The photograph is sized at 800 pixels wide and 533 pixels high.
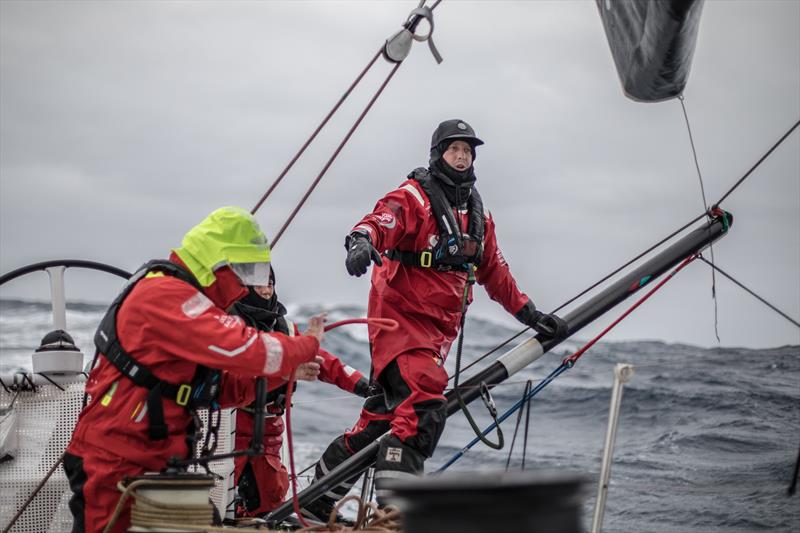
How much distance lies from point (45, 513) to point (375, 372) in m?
1.56

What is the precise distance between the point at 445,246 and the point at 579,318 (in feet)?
2.63

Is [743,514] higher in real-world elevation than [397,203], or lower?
lower

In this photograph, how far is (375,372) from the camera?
4.79 m

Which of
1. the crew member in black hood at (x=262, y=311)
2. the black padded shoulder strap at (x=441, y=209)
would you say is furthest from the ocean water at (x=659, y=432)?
the black padded shoulder strap at (x=441, y=209)

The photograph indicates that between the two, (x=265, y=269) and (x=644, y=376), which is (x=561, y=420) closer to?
(x=644, y=376)

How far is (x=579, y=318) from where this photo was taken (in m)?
5.05

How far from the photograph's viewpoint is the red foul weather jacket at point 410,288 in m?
4.72

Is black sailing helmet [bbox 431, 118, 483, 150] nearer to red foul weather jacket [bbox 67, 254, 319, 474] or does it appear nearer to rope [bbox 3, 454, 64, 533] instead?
red foul weather jacket [bbox 67, 254, 319, 474]

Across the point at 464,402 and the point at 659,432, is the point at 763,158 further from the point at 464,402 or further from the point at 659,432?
the point at 659,432

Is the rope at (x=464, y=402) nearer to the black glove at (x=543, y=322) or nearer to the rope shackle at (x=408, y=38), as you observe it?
the black glove at (x=543, y=322)

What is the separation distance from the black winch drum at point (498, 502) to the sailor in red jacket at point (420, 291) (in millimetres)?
2080

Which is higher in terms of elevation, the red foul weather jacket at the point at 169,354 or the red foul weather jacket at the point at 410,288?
the red foul weather jacket at the point at 410,288

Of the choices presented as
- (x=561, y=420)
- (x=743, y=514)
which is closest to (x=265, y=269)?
(x=743, y=514)

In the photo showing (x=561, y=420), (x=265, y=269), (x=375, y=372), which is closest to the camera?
(x=265, y=269)
